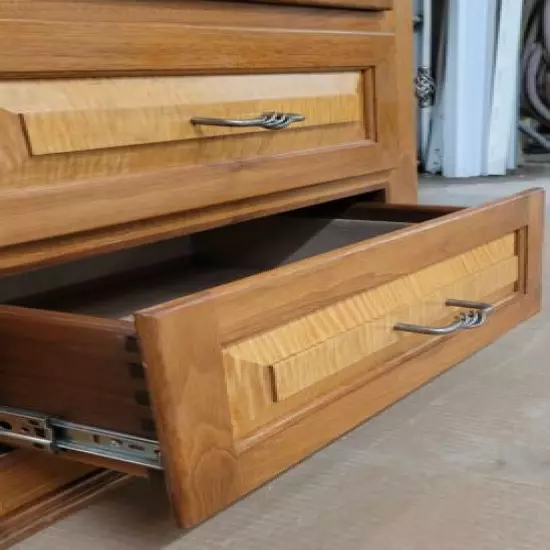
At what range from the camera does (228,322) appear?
22.3 inches

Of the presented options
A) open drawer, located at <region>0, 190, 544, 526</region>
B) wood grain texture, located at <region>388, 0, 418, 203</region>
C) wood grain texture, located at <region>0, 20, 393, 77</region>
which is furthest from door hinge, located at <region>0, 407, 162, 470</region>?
wood grain texture, located at <region>388, 0, 418, 203</region>

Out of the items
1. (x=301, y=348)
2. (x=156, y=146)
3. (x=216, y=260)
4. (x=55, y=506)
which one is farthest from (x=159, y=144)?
(x=216, y=260)

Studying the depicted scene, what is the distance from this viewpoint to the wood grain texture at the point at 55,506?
2.16ft

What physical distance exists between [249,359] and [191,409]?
7 cm

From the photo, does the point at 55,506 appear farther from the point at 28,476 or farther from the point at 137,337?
the point at 137,337

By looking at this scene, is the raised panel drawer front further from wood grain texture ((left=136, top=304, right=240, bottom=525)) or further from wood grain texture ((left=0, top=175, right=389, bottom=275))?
wood grain texture ((left=136, top=304, right=240, bottom=525))

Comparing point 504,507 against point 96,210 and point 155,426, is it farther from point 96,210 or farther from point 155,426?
point 96,210

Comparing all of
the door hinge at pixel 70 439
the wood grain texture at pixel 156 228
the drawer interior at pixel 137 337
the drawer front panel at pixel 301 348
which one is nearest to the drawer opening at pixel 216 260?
the drawer interior at pixel 137 337

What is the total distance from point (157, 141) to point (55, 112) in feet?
0.36

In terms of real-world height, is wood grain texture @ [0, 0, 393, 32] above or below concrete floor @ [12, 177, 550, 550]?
above

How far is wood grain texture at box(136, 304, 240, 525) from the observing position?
1.70 feet

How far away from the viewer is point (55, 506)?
2.25 ft

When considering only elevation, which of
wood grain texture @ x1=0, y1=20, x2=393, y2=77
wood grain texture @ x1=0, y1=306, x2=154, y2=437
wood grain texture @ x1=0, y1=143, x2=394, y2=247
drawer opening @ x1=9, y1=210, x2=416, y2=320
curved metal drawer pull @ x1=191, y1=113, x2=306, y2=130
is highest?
wood grain texture @ x1=0, y1=20, x2=393, y2=77

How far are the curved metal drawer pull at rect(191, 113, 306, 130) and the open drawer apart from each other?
0.17m
